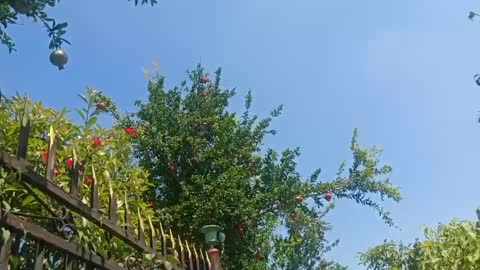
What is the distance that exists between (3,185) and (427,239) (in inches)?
148

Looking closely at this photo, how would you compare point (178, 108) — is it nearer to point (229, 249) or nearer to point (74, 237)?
point (229, 249)

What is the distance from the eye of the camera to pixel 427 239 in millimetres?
5074

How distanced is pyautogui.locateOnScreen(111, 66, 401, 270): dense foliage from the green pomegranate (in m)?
6.23

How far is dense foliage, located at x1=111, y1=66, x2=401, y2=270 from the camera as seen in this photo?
859cm

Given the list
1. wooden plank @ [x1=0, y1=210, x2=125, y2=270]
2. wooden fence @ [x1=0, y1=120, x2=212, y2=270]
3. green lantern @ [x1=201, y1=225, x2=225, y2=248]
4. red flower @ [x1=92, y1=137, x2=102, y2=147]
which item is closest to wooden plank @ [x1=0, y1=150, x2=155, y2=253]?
wooden fence @ [x1=0, y1=120, x2=212, y2=270]

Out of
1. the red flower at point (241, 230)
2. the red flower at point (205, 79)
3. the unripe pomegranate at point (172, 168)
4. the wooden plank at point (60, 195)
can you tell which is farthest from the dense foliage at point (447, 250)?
the red flower at point (205, 79)

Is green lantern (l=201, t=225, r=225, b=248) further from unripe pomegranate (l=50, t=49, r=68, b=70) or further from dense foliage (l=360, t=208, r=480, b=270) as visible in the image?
unripe pomegranate (l=50, t=49, r=68, b=70)

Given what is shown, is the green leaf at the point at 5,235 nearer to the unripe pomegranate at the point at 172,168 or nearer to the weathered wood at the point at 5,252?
the weathered wood at the point at 5,252

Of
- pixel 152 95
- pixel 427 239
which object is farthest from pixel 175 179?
pixel 427 239

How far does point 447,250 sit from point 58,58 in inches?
134

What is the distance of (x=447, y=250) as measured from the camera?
15.5 feet

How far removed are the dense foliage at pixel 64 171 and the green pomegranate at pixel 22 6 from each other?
36 centimetres

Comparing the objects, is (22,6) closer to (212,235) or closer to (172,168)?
(212,235)

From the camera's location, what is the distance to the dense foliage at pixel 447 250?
4.46 m
